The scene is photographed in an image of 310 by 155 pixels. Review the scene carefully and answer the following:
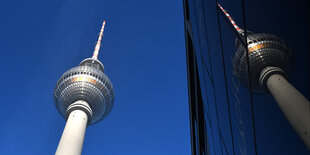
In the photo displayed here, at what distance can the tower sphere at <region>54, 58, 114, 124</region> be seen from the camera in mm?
46844

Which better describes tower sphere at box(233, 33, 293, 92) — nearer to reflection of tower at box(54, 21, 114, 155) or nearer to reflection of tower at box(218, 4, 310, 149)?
reflection of tower at box(218, 4, 310, 149)

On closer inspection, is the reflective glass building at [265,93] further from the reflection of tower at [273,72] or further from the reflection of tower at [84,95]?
the reflection of tower at [84,95]

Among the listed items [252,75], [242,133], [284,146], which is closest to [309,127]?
[284,146]

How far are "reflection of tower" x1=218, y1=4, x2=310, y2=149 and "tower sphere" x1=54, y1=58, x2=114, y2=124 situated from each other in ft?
141

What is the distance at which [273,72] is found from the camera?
375 centimetres

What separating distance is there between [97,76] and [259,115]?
47.5 meters

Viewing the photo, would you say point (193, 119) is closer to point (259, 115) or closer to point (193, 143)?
point (193, 143)

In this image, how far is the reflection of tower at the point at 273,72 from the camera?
2.30 meters

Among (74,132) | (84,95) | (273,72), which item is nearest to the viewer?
(273,72)

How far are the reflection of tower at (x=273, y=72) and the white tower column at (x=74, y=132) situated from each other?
30.9m

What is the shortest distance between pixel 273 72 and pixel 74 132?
112ft

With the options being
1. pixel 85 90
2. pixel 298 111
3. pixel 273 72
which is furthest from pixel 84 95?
pixel 298 111

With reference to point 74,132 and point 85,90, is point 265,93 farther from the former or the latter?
point 85,90

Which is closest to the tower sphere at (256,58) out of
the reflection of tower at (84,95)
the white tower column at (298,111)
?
the white tower column at (298,111)
